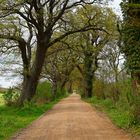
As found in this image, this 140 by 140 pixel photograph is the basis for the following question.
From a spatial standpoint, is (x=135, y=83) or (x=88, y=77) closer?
(x=135, y=83)

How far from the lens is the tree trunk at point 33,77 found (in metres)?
38.0

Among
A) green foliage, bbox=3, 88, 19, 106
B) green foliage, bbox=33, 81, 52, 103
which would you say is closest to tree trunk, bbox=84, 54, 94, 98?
green foliage, bbox=33, 81, 52, 103

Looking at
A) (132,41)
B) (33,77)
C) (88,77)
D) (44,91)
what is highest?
(88,77)

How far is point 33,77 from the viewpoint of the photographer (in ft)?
126

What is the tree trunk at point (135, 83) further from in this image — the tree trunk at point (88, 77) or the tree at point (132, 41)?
the tree trunk at point (88, 77)

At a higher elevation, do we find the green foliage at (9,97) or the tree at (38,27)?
the tree at (38,27)

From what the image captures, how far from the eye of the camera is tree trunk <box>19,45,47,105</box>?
3803 centimetres

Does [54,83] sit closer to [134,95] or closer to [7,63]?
[7,63]

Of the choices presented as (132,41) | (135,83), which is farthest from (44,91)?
(135,83)

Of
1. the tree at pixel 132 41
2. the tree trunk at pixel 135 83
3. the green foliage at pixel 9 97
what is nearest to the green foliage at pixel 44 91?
the green foliage at pixel 9 97

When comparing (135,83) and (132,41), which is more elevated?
(132,41)

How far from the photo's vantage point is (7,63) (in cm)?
4747

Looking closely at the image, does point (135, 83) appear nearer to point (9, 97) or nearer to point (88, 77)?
point (9, 97)

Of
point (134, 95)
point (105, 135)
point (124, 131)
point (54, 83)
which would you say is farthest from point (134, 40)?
point (54, 83)
